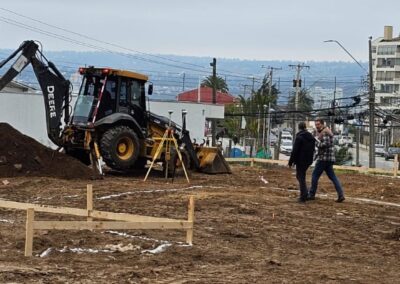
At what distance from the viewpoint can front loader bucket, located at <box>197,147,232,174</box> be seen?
80.1ft

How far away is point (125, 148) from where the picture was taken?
21.5m

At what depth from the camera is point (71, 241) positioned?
397 inches

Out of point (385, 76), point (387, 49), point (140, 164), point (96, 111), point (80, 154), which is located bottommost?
point (140, 164)

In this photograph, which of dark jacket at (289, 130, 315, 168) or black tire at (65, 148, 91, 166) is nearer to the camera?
dark jacket at (289, 130, 315, 168)

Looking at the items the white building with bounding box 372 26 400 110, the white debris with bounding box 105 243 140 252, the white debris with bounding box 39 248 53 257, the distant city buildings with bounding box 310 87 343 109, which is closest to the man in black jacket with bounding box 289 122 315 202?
the white debris with bounding box 105 243 140 252

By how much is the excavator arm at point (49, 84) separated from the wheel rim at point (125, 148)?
176 cm

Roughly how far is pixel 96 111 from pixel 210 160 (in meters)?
Result: 4.82

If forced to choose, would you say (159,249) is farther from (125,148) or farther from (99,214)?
(125,148)

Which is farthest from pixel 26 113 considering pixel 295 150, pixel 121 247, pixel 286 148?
pixel 286 148

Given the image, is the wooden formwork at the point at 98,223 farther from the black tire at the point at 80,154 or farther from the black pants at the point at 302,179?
the black tire at the point at 80,154

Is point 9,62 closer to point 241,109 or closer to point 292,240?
point 292,240

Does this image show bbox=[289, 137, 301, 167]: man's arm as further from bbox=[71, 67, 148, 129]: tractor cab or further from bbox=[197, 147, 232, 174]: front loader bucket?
bbox=[197, 147, 232, 174]: front loader bucket

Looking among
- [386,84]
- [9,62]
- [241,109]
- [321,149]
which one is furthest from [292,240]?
[386,84]

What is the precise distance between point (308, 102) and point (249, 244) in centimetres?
10202
